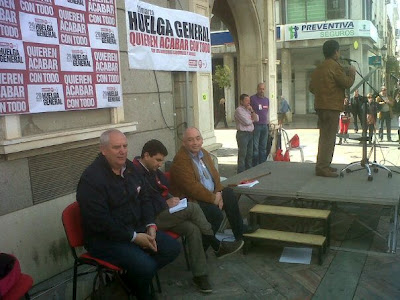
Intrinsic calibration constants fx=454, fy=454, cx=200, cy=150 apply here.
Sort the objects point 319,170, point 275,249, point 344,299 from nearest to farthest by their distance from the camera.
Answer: point 344,299
point 275,249
point 319,170

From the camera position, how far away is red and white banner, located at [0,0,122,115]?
3756 mm

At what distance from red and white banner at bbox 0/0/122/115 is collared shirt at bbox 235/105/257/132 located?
3.62 m

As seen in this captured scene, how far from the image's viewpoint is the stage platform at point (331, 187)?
462 centimetres

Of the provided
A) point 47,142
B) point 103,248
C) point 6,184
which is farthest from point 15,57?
point 103,248

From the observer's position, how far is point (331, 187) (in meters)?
5.09

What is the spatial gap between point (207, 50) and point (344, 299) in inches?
181

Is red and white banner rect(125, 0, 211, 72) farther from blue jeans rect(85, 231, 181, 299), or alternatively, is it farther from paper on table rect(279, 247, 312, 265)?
paper on table rect(279, 247, 312, 265)

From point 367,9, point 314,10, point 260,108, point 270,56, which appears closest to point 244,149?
point 260,108

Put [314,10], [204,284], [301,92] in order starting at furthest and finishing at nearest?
[301,92] < [314,10] < [204,284]

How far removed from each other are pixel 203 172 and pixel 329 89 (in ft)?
6.10

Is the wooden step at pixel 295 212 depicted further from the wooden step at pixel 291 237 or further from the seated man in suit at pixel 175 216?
the seated man in suit at pixel 175 216

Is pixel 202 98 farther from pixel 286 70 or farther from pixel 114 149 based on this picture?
pixel 286 70

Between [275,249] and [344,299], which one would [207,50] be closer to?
[275,249]

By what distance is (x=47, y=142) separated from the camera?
4.09 meters
